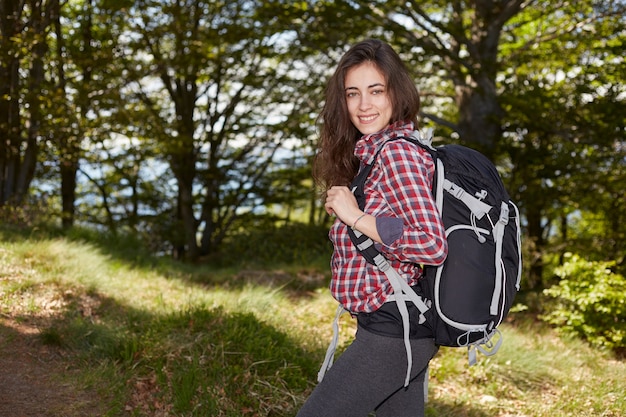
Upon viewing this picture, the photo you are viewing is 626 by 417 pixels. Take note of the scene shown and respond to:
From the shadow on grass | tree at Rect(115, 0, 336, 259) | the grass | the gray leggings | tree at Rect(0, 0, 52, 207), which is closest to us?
the gray leggings

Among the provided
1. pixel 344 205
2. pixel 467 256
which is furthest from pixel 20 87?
pixel 467 256

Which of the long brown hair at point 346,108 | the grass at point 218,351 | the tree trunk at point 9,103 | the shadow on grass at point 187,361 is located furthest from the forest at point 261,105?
the long brown hair at point 346,108

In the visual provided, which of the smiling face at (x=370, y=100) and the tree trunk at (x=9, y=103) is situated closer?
the smiling face at (x=370, y=100)

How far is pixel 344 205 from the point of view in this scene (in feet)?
6.68

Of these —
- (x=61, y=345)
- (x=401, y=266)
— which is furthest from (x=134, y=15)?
(x=401, y=266)

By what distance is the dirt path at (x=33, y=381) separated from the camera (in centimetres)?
376

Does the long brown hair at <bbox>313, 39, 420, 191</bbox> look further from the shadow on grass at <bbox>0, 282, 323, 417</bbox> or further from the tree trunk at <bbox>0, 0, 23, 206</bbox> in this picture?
the tree trunk at <bbox>0, 0, 23, 206</bbox>

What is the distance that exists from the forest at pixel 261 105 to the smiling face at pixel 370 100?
16.7 ft

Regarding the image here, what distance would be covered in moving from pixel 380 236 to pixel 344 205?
0.19 m

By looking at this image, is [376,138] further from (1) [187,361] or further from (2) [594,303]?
(2) [594,303]

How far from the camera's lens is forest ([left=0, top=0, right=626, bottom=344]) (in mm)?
8758

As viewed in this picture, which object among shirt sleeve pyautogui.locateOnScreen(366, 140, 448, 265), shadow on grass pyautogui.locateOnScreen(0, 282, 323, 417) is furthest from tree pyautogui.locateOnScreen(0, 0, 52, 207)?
shirt sleeve pyautogui.locateOnScreen(366, 140, 448, 265)

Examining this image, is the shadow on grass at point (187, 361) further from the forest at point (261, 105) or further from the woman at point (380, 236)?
the forest at point (261, 105)

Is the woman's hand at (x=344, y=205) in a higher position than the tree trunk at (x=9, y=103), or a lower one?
lower
